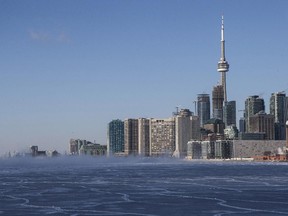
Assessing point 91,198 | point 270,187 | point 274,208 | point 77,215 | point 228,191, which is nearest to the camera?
point 77,215

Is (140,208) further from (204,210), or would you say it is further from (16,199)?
(16,199)

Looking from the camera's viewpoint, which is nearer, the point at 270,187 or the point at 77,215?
the point at 77,215

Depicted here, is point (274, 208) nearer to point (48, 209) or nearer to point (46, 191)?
point (48, 209)

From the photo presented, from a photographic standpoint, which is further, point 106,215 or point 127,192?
point 127,192

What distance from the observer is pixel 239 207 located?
243 feet

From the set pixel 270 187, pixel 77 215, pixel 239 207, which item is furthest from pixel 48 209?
pixel 270 187

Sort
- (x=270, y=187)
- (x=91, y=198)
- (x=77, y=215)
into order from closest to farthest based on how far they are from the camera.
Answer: (x=77, y=215)
(x=91, y=198)
(x=270, y=187)

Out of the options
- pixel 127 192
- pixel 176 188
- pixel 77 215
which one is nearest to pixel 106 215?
pixel 77 215

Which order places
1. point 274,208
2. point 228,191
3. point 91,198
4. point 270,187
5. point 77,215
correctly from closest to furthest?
point 77,215, point 274,208, point 91,198, point 228,191, point 270,187

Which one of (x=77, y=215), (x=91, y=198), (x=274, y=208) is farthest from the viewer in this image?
(x=91, y=198)

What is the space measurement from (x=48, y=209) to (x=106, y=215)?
8375 mm

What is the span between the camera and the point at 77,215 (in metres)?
67.0

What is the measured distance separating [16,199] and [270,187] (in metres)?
39.1

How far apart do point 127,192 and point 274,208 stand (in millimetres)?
29480
